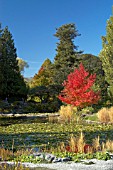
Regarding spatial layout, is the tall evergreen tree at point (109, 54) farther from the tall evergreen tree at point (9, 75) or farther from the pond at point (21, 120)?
the pond at point (21, 120)

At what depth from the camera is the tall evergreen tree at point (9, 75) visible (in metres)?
34.1

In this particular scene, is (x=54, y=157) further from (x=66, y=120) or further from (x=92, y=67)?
(x=92, y=67)

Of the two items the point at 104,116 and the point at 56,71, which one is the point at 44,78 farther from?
the point at 104,116

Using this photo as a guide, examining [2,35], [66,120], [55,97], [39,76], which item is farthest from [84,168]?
[39,76]

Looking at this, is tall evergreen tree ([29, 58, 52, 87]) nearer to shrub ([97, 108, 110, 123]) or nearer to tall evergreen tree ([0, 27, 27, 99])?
tall evergreen tree ([0, 27, 27, 99])

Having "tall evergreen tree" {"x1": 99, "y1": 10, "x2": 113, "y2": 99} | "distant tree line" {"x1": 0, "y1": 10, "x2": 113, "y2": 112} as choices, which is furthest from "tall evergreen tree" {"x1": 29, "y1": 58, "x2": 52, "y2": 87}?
"tall evergreen tree" {"x1": 99, "y1": 10, "x2": 113, "y2": 99}

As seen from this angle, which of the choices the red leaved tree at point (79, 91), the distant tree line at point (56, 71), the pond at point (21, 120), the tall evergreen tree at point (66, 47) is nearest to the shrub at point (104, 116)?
the red leaved tree at point (79, 91)

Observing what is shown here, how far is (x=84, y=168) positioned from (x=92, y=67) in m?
33.0

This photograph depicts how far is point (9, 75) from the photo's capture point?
113ft

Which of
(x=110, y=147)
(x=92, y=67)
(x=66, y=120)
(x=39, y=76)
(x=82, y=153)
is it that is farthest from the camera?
(x=39, y=76)

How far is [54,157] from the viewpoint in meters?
7.43

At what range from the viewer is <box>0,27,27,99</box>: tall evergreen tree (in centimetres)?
3406

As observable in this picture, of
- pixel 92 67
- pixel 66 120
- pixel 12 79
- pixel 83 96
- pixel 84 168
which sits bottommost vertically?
pixel 84 168

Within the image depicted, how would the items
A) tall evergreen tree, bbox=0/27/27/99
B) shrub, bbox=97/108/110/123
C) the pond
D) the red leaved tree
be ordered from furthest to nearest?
tall evergreen tree, bbox=0/27/27/99
the red leaved tree
the pond
shrub, bbox=97/108/110/123
